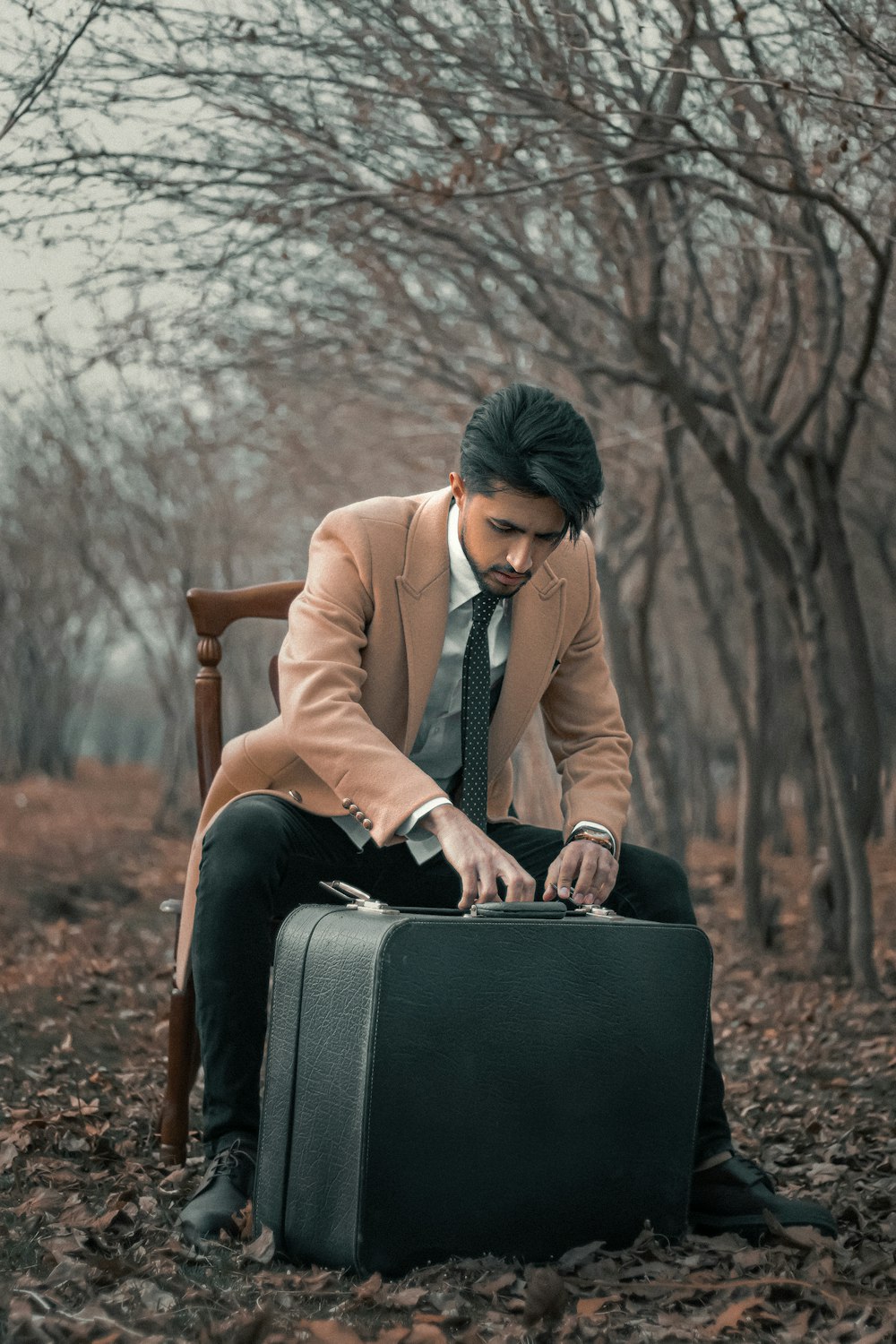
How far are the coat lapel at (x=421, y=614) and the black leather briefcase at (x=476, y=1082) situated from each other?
69 centimetres

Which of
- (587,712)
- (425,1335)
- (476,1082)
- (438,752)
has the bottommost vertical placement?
(425,1335)

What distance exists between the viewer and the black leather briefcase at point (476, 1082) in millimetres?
2678

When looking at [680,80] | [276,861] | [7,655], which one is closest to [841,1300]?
[276,861]

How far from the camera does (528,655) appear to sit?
140 inches

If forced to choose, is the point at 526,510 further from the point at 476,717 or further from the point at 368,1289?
the point at 368,1289

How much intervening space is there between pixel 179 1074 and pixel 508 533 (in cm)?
173

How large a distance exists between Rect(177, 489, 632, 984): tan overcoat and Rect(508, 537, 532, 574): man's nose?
0.28m

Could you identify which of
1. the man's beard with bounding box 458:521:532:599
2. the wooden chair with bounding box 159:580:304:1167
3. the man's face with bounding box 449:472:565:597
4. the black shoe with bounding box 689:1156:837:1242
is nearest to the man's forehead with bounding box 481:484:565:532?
the man's face with bounding box 449:472:565:597

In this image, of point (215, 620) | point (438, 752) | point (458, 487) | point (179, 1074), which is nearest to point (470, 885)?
point (438, 752)

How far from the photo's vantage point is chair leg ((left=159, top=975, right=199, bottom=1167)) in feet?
12.3

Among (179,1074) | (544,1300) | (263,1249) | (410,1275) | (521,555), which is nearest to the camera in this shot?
(544,1300)

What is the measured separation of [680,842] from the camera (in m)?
10.3

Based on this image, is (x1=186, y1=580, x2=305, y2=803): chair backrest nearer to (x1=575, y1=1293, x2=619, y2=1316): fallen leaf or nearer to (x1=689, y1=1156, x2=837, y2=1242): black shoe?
(x1=689, y1=1156, x2=837, y2=1242): black shoe

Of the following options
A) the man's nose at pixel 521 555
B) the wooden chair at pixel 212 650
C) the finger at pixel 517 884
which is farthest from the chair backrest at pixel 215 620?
the finger at pixel 517 884
